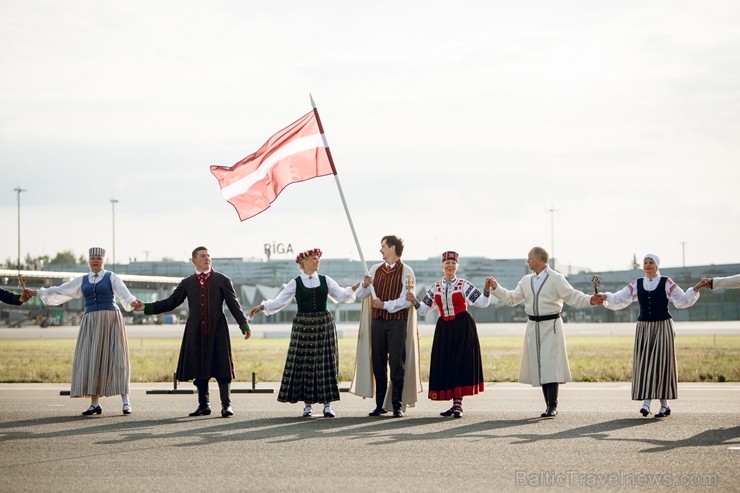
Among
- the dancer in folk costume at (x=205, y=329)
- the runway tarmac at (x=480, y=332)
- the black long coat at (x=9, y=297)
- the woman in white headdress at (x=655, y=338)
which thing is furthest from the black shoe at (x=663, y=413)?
the runway tarmac at (x=480, y=332)

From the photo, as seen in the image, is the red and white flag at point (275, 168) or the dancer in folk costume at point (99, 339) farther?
the red and white flag at point (275, 168)

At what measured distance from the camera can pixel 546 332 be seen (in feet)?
42.7

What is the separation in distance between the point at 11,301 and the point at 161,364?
1142 centimetres

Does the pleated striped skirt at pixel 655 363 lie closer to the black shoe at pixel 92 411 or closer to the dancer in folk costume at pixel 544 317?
the dancer in folk costume at pixel 544 317

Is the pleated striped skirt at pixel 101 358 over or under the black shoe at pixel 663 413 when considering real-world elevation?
over

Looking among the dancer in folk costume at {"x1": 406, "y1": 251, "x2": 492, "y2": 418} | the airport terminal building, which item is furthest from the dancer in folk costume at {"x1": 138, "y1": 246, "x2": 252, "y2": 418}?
the airport terminal building

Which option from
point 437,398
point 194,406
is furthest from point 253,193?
point 437,398

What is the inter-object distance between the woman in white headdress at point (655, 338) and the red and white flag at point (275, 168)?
447 cm

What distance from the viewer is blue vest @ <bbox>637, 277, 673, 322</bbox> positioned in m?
12.7

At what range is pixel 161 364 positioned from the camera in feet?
83.4

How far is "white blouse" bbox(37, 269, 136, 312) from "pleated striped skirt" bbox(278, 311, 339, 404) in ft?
7.51

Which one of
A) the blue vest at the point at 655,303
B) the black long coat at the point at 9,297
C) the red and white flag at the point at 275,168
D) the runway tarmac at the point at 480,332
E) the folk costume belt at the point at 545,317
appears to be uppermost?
the red and white flag at the point at 275,168

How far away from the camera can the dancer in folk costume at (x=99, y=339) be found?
1309cm

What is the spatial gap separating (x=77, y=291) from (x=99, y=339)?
0.81 metres
